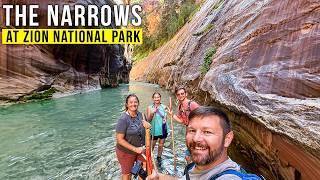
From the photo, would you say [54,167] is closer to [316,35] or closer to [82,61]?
[316,35]

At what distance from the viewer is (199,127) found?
7.34ft

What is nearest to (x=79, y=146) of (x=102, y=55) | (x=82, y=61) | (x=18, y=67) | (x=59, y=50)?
(x=18, y=67)

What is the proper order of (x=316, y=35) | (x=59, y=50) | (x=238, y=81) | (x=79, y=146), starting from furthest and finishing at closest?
1. (x=59, y=50)
2. (x=79, y=146)
3. (x=238, y=81)
4. (x=316, y=35)

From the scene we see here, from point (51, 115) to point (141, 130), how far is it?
38.6 feet

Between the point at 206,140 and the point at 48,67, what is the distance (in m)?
25.6

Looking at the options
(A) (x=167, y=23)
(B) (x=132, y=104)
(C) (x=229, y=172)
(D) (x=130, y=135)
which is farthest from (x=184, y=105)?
(A) (x=167, y=23)

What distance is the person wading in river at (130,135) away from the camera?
5500mm

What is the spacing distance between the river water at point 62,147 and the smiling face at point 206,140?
222 inches

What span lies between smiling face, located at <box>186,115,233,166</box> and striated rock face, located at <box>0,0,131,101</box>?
2108cm

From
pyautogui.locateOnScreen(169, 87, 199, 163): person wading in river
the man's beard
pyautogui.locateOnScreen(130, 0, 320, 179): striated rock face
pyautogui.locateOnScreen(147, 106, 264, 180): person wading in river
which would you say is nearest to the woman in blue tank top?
pyautogui.locateOnScreen(169, 87, 199, 163): person wading in river

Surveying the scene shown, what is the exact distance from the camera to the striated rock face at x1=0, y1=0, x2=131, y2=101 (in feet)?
71.8

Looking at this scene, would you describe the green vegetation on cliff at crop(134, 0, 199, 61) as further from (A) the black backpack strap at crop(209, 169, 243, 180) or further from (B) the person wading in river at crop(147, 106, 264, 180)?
(A) the black backpack strap at crop(209, 169, 243, 180)

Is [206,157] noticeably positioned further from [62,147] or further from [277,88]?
[62,147]

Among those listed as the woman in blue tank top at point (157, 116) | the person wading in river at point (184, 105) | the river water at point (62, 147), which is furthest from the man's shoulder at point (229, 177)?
the river water at point (62, 147)
